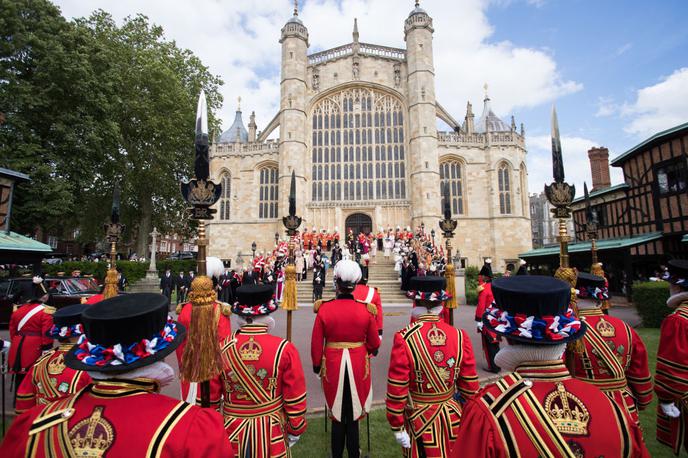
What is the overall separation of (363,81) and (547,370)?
3028 centimetres

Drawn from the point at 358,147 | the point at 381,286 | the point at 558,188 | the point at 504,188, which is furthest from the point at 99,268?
the point at 504,188

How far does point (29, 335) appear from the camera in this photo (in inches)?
177

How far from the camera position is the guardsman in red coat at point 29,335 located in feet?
14.5

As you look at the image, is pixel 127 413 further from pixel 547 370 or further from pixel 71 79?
pixel 71 79

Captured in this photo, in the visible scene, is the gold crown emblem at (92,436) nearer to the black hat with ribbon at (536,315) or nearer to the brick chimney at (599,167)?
the black hat with ribbon at (536,315)

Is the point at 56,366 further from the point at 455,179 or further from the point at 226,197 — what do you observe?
the point at 455,179

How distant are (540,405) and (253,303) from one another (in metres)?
2.09

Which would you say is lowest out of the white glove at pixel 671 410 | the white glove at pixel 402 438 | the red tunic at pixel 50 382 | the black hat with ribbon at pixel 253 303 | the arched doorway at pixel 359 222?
the white glove at pixel 402 438

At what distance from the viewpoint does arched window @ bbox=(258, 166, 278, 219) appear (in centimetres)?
2958

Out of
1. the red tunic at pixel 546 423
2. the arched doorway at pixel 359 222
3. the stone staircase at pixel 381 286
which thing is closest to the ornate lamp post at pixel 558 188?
the red tunic at pixel 546 423

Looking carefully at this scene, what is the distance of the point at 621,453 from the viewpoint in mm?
1529

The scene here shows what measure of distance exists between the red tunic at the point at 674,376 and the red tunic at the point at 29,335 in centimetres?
661

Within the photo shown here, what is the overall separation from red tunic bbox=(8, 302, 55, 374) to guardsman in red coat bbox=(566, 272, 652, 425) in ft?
19.2

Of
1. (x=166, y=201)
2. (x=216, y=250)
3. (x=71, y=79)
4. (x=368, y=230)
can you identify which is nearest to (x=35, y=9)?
(x=71, y=79)
